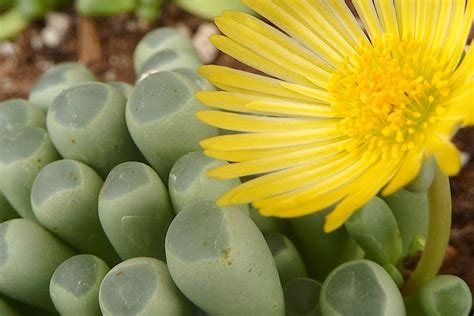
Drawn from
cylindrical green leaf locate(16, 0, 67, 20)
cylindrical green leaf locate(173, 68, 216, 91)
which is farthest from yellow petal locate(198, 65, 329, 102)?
cylindrical green leaf locate(16, 0, 67, 20)

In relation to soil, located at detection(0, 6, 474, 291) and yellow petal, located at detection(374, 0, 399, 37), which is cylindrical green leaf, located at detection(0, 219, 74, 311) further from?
soil, located at detection(0, 6, 474, 291)

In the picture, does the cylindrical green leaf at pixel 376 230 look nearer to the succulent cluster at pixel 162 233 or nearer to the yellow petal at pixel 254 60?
the succulent cluster at pixel 162 233

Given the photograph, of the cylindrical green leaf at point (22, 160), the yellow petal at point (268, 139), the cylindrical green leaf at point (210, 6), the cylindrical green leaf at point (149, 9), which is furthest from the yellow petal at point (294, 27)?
the cylindrical green leaf at point (149, 9)

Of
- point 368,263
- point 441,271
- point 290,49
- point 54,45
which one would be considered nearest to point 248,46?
point 290,49

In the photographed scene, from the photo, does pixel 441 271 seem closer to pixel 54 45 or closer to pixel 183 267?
pixel 183 267

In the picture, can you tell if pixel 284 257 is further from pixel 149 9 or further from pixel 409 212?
pixel 149 9
